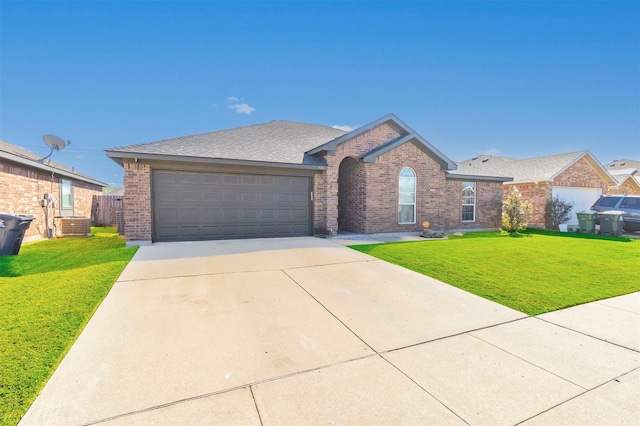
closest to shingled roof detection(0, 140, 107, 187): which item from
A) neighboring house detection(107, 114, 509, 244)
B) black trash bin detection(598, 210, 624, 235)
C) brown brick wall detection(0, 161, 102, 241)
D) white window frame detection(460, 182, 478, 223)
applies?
brown brick wall detection(0, 161, 102, 241)

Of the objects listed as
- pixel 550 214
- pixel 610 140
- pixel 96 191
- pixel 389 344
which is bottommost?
pixel 389 344

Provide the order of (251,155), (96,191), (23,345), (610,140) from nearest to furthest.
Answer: (23,345)
(251,155)
(96,191)
(610,140)

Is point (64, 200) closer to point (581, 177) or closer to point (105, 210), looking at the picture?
point (105, 210)

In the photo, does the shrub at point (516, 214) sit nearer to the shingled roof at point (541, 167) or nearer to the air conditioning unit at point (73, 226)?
the shingled roof at point (541, 167)

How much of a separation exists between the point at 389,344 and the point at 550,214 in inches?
693

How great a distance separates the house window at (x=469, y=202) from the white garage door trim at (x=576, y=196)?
5.84m

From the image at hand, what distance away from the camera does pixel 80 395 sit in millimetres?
2123

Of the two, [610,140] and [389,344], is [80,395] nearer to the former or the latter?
[389,344]

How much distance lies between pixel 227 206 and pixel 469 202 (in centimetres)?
1181

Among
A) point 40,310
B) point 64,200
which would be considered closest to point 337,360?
point 40,310

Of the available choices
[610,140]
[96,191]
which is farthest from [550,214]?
[96,191]

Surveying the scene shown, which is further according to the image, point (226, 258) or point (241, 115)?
point (241, 115)

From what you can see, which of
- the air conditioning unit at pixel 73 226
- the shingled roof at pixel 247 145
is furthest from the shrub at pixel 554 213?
the air conditioning unit at pixel 73 226

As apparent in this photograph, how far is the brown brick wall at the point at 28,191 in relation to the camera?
9336 mm
